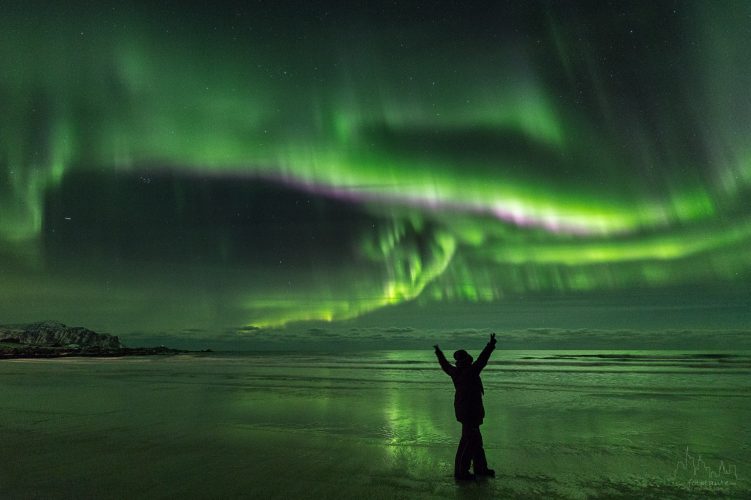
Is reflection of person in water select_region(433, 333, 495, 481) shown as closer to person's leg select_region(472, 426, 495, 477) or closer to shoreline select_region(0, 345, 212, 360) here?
person's leg select_region(472, 426, 495, 477)

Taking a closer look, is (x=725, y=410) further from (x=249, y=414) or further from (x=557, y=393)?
(x=249, y=414)

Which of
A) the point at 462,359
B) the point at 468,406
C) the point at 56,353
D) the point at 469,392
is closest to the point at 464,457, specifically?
the point at 468,406

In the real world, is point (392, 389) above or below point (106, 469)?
below

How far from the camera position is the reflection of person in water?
282 inches

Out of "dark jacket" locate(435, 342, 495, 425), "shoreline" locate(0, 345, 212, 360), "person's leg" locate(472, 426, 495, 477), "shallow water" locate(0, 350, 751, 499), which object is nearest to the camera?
"dark jacket" locate(435, 342, 495, 425)

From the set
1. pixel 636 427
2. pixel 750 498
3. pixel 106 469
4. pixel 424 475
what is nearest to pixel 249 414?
pixel 106 469

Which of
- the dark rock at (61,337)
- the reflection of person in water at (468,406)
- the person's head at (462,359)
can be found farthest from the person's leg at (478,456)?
the dark rock at (61,337)

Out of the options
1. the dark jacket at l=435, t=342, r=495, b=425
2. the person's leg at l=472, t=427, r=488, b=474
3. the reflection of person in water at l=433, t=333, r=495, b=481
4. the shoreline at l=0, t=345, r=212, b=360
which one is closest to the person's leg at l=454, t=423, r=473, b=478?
the reflection of person in water at l=433, t=333, r=495, b=481

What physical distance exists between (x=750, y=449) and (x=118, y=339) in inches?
7911

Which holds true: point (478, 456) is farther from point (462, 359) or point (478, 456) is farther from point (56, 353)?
point (56, 353)

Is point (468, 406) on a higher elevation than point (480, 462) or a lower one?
higher

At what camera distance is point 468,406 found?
23.5 feet

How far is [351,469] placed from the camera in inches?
328

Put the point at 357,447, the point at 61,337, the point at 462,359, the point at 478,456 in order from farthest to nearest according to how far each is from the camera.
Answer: the point at 61,337 < the point at 357,447 < the point at 478,456 < the point at 462,359
